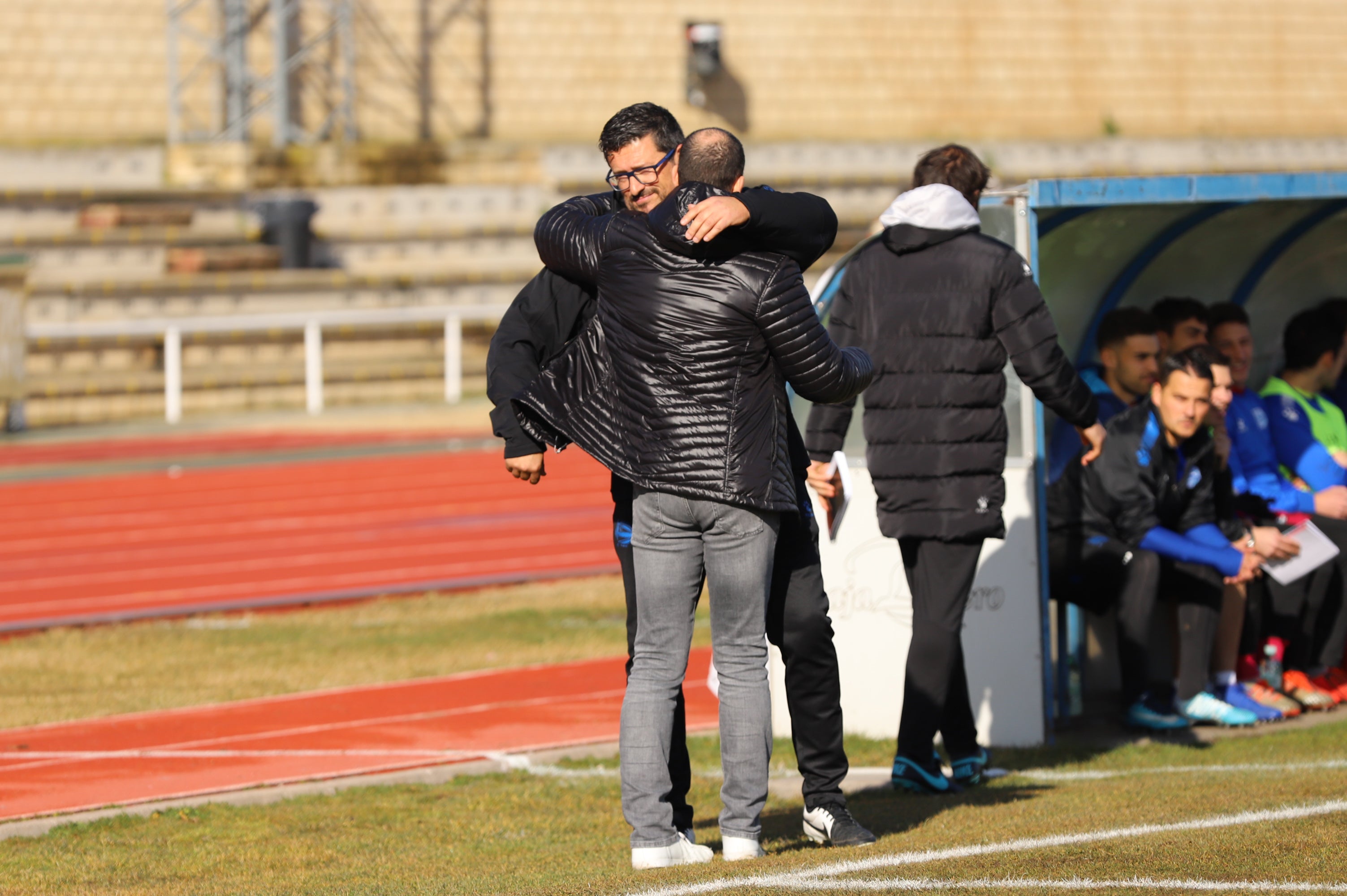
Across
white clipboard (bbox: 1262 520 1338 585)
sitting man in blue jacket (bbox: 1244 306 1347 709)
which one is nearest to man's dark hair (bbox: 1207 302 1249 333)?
sitting man in blue jacket (bbox: 1244 306 1347 709)

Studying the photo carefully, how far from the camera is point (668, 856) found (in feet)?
14.1

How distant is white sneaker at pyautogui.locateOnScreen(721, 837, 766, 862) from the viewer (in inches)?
171

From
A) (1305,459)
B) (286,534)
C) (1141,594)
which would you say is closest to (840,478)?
(1141,594)

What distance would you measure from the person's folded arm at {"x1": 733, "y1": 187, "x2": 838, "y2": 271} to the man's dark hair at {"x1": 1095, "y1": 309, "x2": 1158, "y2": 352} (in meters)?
2.98

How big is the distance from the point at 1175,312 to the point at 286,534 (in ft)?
23.3

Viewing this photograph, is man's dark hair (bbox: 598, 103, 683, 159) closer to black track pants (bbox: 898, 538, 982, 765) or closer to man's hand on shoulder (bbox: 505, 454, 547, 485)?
man's hand on shoulder (bbox: 505, 454, 547, 485)

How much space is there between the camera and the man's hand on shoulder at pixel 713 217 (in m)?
3.99

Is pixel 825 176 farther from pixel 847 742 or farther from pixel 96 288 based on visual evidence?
pixel 847 742

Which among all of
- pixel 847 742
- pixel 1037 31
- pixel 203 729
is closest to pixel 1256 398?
pixel 847 742

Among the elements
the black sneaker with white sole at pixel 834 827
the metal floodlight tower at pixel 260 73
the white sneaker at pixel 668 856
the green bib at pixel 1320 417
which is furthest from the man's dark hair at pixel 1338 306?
the metal floodlight tower at pixel 260 73

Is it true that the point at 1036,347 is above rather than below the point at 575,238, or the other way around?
below

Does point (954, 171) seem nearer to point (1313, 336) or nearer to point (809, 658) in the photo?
point (809, 658)

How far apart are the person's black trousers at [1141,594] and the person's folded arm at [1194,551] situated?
28 millimetres

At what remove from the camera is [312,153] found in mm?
22500
